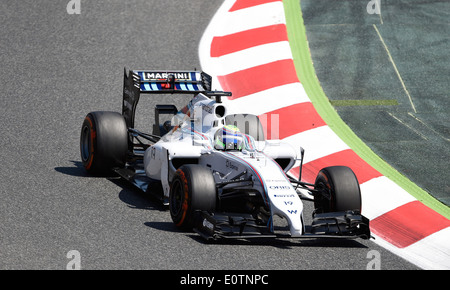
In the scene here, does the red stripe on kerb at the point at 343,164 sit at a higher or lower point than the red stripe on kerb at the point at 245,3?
lower

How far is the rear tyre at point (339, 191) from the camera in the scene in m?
8.91

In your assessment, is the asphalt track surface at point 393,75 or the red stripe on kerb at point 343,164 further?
the asphalt track surface at point 393,75

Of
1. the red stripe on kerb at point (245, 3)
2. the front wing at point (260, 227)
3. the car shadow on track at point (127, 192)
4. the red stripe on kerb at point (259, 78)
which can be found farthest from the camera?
the red stripe on kerb at point (245, 3)

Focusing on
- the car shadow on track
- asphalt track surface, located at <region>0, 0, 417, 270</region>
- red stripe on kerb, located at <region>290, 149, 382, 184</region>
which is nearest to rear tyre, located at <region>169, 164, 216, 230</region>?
asphalt track surface, located at <region>0, 0, 417, 270</region>

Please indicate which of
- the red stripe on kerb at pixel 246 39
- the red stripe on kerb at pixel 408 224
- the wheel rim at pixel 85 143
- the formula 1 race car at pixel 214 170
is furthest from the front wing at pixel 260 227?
the red stripe on kerb at pixel 246 39

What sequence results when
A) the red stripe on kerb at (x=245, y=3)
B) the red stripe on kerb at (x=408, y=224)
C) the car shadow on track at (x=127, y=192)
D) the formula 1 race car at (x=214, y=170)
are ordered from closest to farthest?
the formula 1 race car at (x=214, y=170) < the red stripe on kerb at (x=408, y=224) < the car shadow on track at (x=127, y=192) < the red stripe on kerb at (x=245, y=3)

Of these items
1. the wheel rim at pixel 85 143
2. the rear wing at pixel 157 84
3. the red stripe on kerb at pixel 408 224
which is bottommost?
the red stripe on kerb at pixel 408 224

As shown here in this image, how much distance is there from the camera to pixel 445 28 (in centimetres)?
1555

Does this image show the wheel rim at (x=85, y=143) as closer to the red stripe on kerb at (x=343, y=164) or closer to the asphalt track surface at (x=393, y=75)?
the red stripe on kerb at (x=343, y=164)

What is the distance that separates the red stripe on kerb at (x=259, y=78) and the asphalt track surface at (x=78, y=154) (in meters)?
0.89

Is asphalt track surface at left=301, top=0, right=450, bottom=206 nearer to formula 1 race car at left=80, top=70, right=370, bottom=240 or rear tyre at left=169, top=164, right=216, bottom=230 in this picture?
formula 1 race car at left=80, top=70, right=370, bottom=240
